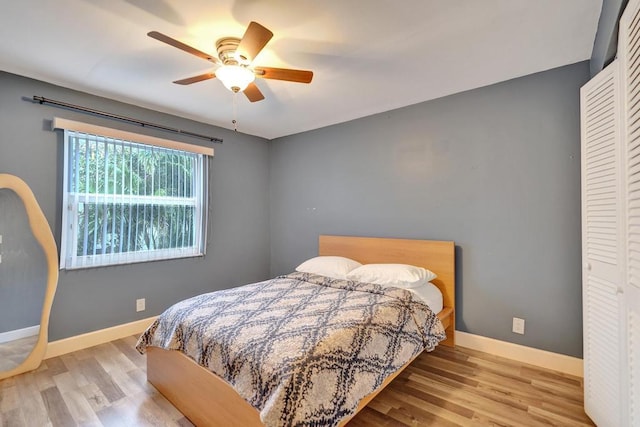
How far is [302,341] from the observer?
4.96 feet

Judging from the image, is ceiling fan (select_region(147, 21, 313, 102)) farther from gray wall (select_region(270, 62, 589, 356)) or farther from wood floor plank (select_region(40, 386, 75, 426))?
wood floor plank (select_region(40, 386, 75, 426))

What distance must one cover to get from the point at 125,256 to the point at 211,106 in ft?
5.82

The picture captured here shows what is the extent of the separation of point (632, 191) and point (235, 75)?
2.12 m

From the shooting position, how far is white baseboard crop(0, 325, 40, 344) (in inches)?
87.7

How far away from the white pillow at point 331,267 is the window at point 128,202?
139 cm

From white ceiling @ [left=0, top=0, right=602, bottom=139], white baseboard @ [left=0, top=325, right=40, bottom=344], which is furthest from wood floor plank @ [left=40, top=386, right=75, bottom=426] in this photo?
white ceiling @ [left=0, top=0, right=602, bottom=139]

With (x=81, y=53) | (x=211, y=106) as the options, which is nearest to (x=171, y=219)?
→ (x=211, y=106)

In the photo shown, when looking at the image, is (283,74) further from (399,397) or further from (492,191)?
(399,397)

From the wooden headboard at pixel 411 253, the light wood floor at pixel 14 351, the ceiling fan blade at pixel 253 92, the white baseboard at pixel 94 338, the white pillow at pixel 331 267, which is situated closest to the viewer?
the ceiling fan blade at pixel 253 92

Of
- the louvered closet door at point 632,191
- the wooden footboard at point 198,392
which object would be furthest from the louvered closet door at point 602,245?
the wooden footboard at point 198,392

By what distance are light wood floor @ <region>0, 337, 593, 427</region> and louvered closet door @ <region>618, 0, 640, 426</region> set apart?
64 centimetres

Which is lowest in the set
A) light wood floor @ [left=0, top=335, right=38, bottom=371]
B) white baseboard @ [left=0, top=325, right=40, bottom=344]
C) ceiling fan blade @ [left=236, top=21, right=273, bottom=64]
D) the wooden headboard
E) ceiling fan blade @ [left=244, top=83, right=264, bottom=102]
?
light wood floor @ [left=0, top=335, right=38, bottom=371]

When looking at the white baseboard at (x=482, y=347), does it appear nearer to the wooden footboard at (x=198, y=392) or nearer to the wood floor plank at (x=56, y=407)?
the wood floor plank at (x=56, y=407)

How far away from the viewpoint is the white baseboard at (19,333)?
223cm
